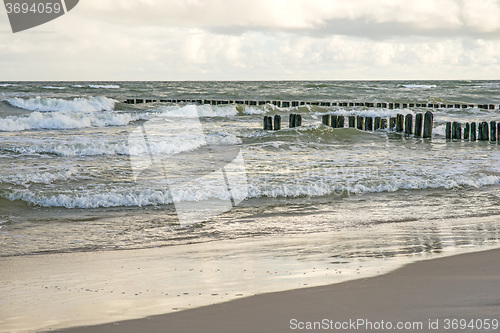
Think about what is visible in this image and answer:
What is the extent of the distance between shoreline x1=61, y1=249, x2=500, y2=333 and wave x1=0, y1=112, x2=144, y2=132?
18474 mm

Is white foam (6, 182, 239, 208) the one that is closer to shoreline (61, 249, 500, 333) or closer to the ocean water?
the ocean water

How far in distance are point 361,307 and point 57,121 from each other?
1991 cm

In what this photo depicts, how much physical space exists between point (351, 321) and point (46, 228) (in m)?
4.59

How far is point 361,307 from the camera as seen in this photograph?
12.2 ft

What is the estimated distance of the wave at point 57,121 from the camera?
20.9m

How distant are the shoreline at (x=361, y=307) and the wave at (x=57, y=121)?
18.5 m

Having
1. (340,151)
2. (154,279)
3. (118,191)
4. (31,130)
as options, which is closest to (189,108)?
(31,130)

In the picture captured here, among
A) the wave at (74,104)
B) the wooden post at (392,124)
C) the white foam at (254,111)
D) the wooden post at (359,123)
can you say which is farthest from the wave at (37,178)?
the wave at (74,104)

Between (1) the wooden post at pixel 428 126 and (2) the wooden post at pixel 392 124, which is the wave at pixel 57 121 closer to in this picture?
(2) the wooden post at pixel 392 124

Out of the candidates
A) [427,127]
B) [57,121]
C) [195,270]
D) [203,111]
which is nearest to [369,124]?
[427,127]

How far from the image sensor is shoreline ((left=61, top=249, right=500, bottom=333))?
3.41 metres

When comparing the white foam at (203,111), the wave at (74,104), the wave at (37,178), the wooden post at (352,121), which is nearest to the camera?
the wave at (37,178)

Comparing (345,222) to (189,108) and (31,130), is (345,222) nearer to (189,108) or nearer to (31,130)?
(31,130)

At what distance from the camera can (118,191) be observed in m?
8.68
